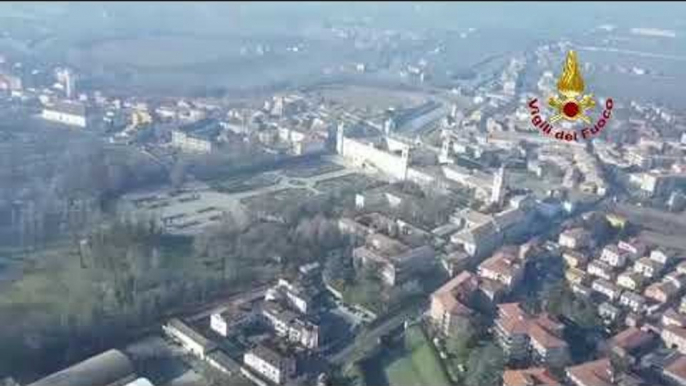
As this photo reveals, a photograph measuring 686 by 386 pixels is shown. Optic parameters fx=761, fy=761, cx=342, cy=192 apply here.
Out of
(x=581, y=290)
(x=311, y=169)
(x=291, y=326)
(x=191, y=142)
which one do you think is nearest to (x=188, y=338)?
(x=291, y=326)

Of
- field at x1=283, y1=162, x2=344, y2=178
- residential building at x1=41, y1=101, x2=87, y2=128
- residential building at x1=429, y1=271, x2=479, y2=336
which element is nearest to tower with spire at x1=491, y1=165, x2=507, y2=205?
residential building at x1=429, y1=271, x2=479, y2=336

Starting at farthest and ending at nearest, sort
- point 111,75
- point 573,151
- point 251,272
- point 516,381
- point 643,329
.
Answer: point 111,75, point 573,151, point 251,272, point 643,329, point 516,381

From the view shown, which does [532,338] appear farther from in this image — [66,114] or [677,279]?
[66,114]

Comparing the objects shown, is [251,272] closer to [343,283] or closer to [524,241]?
[343,283]

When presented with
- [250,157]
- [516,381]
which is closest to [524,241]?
[516,381]

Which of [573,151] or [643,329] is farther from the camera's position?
[573,151]

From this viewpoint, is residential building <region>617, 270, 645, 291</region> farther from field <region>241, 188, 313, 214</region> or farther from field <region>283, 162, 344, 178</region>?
field <region>283, 162, 344, 178</region>

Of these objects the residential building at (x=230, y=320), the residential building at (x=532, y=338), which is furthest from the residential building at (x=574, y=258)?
the residential building at (x=230, y=320)

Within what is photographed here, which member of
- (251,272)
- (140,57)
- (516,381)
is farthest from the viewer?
(140,57)
